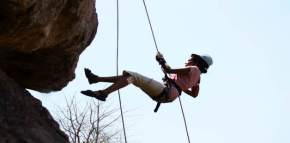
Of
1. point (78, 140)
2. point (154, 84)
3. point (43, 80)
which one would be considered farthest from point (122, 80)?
point (78, 140)

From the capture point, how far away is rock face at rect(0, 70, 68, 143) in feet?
27.1

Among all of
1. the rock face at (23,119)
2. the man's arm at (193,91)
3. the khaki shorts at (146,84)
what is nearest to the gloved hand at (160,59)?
the khaki shorts at (146,84)

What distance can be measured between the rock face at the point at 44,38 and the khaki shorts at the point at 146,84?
1.61 meters

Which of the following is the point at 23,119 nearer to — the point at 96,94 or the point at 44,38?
the point at 44,38

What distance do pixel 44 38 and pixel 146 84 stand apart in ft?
6.50

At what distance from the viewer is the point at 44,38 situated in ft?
29.9

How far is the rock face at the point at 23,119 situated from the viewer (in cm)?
825

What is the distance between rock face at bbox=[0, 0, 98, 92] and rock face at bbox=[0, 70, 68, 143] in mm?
794

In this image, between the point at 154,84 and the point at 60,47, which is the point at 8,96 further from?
the point at 154,84

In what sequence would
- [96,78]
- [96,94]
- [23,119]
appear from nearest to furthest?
[96,94] → [96,78] → [23,119]

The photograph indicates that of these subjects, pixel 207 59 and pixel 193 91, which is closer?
pixel 207 59

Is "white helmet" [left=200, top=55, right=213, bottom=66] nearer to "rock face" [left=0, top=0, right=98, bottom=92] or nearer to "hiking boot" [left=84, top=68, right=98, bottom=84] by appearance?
→ "hiking boot" [left=84, top=68, right=98, bottom=84]

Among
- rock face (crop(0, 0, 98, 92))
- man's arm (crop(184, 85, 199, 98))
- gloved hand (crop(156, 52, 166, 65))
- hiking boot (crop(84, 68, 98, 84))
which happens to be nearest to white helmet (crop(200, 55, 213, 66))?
man's arm (crop(184, 85, 199, 98))

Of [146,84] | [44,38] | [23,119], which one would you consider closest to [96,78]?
[146,84]
